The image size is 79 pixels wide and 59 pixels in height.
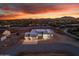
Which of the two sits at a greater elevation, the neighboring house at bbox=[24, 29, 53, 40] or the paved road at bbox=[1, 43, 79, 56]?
the neighboring house at bbox=[24, 29, 53, 40]

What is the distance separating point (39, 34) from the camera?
2.03m

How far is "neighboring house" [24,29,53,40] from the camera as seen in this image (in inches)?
79.8

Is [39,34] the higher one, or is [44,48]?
[39,34]

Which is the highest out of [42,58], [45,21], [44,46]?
[45,21]

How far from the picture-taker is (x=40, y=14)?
6.71 ft

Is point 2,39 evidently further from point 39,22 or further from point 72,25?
point 72,25

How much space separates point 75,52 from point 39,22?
1.83 feet

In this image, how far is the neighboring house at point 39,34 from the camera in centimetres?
203

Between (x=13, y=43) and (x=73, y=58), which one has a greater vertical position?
(x=13, y=43)

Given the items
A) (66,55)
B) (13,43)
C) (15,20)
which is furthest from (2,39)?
(66,55)

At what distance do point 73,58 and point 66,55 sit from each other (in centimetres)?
9

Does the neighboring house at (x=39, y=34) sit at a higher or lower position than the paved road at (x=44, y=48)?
higher

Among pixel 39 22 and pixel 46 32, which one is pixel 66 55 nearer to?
pixel 46 32

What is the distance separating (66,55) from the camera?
2027 mm
